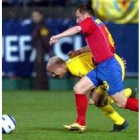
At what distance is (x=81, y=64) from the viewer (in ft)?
37.7

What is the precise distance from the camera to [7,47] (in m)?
19.3

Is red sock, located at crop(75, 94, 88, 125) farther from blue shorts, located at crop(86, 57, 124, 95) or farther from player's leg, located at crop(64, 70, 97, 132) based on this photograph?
blue shorts, located at crop(86, 57, 124, 95)

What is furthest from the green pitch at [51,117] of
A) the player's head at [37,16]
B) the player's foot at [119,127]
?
the player's head at [37,16]

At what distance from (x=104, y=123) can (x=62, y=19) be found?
23.5 feet

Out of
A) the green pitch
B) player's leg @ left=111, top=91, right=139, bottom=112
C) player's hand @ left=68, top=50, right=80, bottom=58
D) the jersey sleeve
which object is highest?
the jersey sleeve

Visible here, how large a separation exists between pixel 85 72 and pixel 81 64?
0.41 feet

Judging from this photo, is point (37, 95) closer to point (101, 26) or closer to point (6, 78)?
point (6, 78)

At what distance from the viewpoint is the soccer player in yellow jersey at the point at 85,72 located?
11109 millimetres

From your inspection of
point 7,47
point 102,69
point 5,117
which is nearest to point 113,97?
point 102,69

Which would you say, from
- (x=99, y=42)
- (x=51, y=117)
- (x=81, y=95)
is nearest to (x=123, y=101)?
(x=81, y=95)

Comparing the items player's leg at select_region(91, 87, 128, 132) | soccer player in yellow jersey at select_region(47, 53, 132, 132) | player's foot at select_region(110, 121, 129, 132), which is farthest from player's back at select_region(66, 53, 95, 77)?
player's foot at select_region(110, 121, 129, 132)

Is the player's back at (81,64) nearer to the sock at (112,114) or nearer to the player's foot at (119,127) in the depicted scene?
the sock at (112,114)

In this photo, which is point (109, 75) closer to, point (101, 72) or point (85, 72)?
point (101, 72)

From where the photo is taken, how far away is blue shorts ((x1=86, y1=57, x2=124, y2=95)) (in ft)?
35.6
